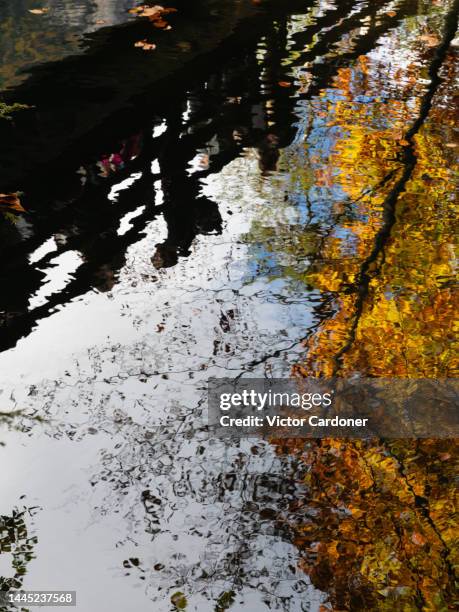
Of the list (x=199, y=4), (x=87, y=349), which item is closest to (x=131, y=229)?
(x=87, y=349)

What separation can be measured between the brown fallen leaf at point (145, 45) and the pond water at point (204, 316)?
1458 millimetres

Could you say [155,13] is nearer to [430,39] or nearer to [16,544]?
[430,39]

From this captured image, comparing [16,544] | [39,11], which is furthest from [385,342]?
[39,11]

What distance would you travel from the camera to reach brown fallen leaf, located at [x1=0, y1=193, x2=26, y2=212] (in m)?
5.38

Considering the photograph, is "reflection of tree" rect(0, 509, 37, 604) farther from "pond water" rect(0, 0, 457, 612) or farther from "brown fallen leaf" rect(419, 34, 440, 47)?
"brown fallen leaf" rect(419, 34, 440, 47)

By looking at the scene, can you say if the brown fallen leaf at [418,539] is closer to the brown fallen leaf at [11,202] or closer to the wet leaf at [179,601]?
the wet leaf at [179,601]

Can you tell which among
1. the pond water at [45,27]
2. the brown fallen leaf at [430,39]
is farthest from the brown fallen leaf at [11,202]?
the brown fallen leaf at [430,39]

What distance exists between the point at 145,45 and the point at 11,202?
4.53 m

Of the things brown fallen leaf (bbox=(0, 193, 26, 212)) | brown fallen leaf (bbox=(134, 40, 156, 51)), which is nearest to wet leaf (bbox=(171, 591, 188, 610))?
brown fallen leaf (bbox=(0, 193, 26, 212))

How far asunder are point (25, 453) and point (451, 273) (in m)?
3.05

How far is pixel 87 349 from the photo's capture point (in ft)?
13.3

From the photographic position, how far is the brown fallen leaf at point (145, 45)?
356 inches

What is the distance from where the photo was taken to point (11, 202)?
17.9 ft

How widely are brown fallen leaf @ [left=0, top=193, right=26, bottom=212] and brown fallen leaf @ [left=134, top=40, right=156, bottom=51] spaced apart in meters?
4.27
